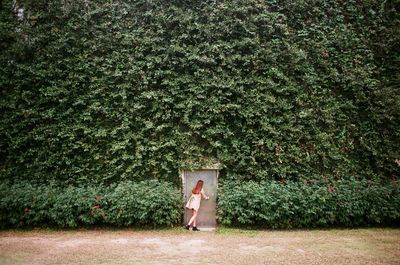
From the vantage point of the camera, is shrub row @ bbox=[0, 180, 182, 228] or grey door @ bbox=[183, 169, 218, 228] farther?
grey door @ bbox=[183, 169, 218, 228]

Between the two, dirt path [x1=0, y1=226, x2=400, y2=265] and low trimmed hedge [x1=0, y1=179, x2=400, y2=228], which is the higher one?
low trimmed hedge [x1=0, y1=179, x2=400, y2=228]

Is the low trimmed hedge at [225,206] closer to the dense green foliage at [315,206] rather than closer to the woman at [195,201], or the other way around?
the dense green foliage at [315,206]

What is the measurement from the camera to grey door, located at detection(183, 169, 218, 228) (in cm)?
902

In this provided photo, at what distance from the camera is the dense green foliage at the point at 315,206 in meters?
8.05

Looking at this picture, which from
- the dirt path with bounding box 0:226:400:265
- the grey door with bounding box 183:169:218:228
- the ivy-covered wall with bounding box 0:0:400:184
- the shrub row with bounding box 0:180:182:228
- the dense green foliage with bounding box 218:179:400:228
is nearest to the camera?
the dirt path with bounding box 0:226:400:265

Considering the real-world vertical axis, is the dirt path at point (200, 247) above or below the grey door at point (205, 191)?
below

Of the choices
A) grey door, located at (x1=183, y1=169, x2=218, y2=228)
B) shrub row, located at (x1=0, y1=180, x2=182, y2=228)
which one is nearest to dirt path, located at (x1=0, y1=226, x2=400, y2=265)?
shrub row, located at (x1=0, y1=180, x2=182, y2=228)

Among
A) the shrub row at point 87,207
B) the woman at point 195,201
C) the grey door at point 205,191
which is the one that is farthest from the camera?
the grey door at point 205,191

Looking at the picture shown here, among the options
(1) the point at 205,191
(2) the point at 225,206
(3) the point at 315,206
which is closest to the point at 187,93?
(1) the point at 205,191

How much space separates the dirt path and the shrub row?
0.32 metres

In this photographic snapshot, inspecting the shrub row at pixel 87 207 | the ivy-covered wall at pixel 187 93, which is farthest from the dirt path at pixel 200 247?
the ivy-covered wall at pixel 187 93

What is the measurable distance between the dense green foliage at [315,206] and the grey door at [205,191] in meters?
0.63

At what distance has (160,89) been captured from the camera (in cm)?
955

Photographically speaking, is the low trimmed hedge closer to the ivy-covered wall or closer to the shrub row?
Answer: the shrub row
